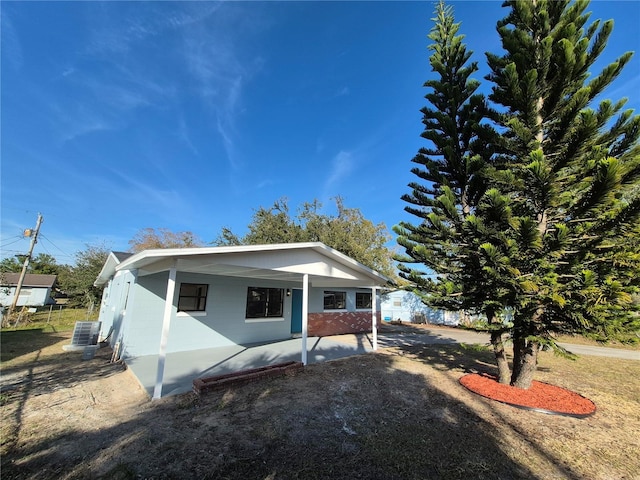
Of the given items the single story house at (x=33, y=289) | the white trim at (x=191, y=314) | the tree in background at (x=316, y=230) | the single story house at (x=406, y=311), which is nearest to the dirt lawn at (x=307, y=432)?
the white trim at (x=191, y=314)

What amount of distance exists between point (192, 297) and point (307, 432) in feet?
20.6

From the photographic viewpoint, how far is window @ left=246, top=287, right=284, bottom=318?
9.64 m

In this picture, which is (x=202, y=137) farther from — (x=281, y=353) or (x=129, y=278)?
(x=281, y=353)

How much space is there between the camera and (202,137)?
43.1ft

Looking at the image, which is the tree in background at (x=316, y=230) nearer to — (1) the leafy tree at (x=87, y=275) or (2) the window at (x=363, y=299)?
(2) the window at (x=363, y=299)

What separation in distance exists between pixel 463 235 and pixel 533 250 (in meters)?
1.22

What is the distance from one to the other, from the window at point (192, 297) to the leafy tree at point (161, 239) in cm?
2253

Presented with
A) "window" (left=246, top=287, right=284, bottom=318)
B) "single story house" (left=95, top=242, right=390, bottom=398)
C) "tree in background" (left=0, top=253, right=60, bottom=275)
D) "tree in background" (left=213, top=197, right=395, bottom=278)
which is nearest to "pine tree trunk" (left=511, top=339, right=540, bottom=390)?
"single story house" (left=95, top=242, right=390, bottom=398)

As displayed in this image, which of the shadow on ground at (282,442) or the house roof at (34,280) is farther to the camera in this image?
the house roof at (34,280)

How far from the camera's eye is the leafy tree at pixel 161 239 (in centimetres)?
2856

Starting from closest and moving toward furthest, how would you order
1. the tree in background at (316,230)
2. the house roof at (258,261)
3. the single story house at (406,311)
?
the house roof at (258,261) → the tree in background at (316,230) → the single story house at (406,311)

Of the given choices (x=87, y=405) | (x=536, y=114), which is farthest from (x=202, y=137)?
(x=536, y=114)

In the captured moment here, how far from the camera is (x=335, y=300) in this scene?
13.1 metres

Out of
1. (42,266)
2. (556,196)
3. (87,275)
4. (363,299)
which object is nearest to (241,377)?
(556,196)
